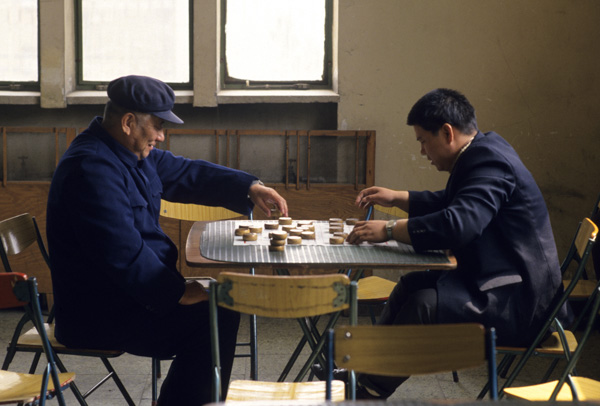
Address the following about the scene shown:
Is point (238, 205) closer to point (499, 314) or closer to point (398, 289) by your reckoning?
point (398, 289)

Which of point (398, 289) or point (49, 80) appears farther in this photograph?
point (49, 80)

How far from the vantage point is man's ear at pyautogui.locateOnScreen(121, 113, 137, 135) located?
2.91 m

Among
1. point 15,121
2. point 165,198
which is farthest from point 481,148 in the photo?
point 15,121

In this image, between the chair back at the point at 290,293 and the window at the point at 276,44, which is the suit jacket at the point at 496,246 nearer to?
the chair back at the point at 290,293

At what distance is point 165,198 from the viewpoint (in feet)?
11.8

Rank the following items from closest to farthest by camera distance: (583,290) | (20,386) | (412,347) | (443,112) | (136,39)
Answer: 1. (412,347)
2. (20,386)
3. (443,112)
4. (583,290)
5. (136,39)

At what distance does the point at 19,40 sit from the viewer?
17.7ft

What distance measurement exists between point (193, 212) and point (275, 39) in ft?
6.52

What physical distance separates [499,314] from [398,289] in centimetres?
63

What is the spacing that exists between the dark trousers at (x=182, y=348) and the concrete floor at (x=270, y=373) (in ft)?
2.86

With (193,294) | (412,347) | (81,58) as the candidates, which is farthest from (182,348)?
(81,58)

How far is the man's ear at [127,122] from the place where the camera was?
9.56 ft

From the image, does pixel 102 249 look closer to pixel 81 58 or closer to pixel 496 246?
pixel 496 246

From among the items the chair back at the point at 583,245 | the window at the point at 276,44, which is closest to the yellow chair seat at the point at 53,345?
the chair back at the point at 583,245
